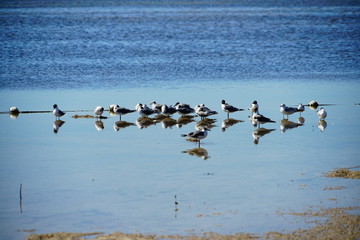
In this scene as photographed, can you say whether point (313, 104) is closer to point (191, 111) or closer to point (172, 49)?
point (191, 111)

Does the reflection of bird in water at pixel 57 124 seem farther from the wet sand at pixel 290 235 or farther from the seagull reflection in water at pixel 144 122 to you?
the wet sand at pixel 290 235

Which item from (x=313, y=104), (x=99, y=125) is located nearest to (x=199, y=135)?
(x=99, y=125)

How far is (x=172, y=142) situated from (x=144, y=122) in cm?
325

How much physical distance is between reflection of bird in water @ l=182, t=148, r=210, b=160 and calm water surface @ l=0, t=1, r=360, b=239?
0.15 metres

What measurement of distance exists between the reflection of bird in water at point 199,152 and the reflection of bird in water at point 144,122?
3779 mm

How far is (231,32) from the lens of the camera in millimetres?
51531

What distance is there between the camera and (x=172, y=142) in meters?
18.1

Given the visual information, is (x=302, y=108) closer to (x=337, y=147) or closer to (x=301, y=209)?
(x=337, y=147)

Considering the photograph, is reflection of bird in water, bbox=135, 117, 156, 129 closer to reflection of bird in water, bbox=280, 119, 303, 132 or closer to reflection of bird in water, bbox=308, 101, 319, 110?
reflection of bird in water, bbox=280, 119, 303, 132

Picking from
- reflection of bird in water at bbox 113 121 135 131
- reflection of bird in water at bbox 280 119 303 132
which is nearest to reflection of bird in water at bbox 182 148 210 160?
reflection of bird in water at bbox 280 119 303 132

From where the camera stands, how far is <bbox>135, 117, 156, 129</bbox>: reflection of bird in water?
2068cm

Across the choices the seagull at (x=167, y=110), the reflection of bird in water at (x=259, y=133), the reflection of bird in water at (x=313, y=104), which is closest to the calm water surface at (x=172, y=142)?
the reflection of bird in water at (x=259, y=133)

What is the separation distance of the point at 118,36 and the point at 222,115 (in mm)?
29496

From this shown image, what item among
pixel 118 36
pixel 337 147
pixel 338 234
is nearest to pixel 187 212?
pixel 338 234
